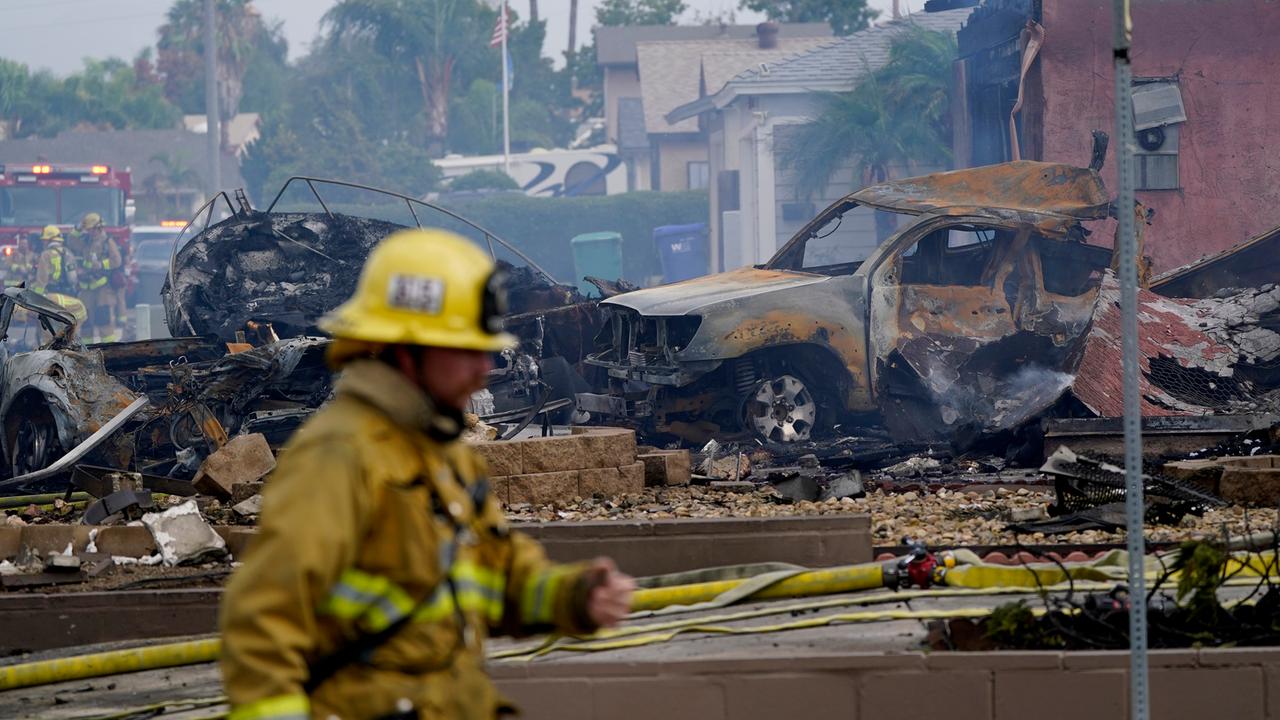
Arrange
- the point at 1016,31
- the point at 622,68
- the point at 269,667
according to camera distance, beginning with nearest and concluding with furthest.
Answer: the point at 269,667, the point at 1016,31, the point at 622,68

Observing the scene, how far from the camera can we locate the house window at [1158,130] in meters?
19.6

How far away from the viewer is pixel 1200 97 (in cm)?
1966

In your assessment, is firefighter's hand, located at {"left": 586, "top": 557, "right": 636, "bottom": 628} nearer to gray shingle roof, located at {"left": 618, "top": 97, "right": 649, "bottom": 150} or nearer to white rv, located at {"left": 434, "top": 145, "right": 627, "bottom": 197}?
gray shingle roof, located at {"left": 618, "top": 97, "right": 649, "bottom": 150}

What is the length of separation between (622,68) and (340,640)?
62271mm

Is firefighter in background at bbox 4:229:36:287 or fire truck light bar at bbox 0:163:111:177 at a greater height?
fire truck light bar at bbox 0:163:111:177

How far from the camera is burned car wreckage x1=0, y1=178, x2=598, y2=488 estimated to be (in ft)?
39.5

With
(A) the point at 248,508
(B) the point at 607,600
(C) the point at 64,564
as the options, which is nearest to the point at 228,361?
(A) the point at 248,508

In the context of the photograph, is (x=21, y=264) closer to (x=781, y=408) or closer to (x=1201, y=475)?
(x=781, y=408)

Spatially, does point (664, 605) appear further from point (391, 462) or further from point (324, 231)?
point (324, 231)

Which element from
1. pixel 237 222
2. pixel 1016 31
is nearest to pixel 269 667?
pixel 237 222

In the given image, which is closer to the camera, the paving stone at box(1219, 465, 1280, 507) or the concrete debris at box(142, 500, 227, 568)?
the concrete debris at box(142, 500, 227, 568)

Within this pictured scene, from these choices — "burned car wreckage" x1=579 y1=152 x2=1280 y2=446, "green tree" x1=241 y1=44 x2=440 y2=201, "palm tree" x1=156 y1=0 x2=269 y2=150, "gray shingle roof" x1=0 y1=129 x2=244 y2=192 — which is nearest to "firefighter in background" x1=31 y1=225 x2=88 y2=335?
"burned car wreckage" x1=579 y1=152 x2=1280 y2=446

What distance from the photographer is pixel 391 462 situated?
2.65m

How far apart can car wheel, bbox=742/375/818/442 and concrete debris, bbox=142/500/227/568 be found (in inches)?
219
